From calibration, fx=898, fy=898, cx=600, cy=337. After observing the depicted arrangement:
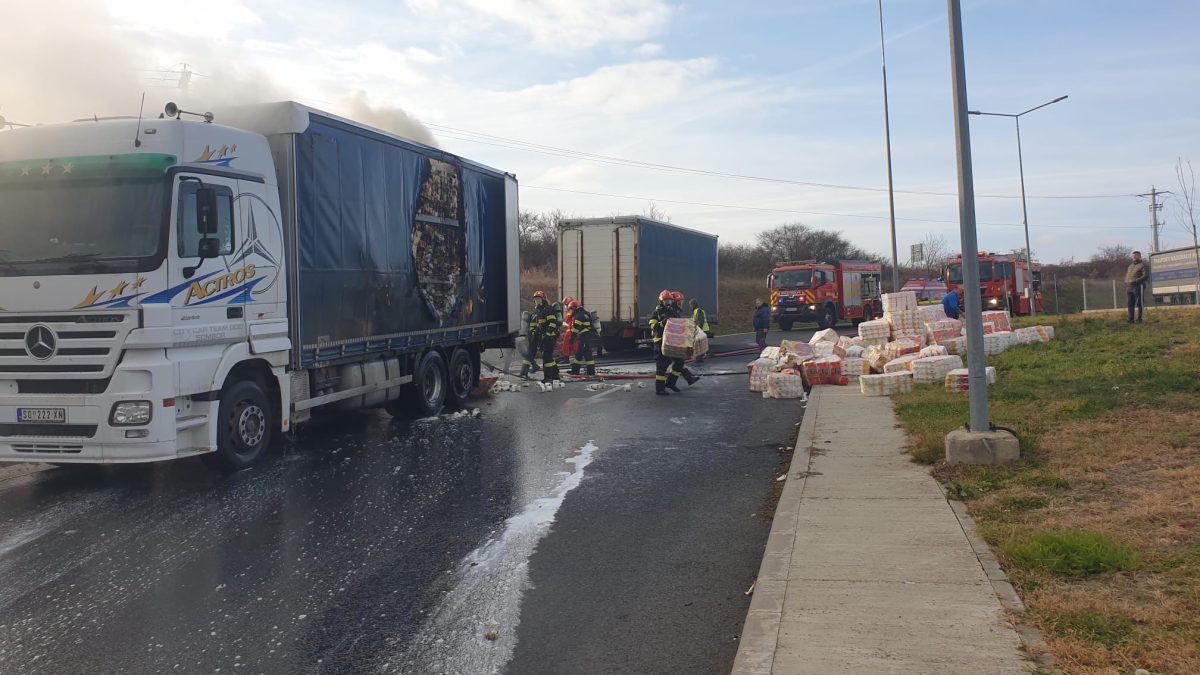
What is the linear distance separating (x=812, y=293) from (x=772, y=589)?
29.4 m

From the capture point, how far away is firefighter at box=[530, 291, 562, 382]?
16453 mm

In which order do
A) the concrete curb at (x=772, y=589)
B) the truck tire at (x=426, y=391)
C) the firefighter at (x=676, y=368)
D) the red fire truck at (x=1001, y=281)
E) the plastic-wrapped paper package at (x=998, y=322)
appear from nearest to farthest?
the concrete curb at (x=772, y=589)
the truck tire at (x=426, y=391)
the firefighter at (x=676, y=368)
the plastic-wrapped paper package at (x=998, y=322)
the red fire truck at (x=1001, y=281)

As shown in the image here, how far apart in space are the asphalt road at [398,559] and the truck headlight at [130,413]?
701mm

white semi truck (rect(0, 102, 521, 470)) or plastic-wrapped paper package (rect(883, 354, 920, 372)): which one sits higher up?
white semi truck (rect(0, 102, 521, 470))

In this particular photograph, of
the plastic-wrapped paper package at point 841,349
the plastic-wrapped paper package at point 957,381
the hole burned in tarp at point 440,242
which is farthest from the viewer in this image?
the plastic-wrapped paper package at point 841,349

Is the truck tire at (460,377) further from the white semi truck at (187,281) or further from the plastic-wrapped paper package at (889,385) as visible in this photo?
the plastic-wrapped paper package at (889,385)

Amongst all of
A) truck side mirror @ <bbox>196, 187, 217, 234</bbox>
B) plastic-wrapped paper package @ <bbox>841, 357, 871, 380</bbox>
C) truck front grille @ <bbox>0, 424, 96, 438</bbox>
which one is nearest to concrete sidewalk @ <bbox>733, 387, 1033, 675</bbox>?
truck side mirror @ <bbox>196, 187, 217, 234</bbox>

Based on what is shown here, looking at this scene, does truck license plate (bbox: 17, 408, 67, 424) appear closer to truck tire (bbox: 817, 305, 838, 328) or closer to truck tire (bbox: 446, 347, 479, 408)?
truck tire (bbox: 446, 347, 479, 408)

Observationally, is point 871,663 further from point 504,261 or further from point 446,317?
point 504,261

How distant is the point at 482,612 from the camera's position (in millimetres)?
4855

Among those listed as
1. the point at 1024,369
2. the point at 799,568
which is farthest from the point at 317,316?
the point at 1024,369

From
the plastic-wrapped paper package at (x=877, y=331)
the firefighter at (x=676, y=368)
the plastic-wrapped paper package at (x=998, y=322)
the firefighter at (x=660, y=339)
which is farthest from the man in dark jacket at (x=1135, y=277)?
the firefighter at (x=660, y=339)

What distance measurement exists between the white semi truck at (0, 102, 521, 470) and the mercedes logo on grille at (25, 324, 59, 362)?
0.01 metres

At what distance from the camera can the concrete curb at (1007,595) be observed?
12.4ft
